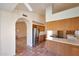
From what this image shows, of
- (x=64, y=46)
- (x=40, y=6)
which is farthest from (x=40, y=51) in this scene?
(x=40, y=6)

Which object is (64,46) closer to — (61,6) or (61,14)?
(61,14)

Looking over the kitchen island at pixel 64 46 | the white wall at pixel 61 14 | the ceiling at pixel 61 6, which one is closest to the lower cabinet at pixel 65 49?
the kitchen island at pixel 64 46

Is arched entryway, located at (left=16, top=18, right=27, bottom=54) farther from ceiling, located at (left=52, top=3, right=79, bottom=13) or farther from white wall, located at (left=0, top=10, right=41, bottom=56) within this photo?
ceiling, located at (left=52, top=3, right=79, bottom=13)

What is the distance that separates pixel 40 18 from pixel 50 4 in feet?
0.92

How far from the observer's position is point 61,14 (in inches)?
63.0

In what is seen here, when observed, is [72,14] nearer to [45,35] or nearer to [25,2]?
[45,35]

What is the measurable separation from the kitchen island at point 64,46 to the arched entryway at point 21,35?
0.42m

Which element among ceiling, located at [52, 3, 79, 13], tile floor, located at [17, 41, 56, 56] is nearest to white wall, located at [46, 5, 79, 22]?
ceiling, located at [52, 3, 79, 13]

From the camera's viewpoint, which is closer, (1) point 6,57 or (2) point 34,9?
(1) point 6,57

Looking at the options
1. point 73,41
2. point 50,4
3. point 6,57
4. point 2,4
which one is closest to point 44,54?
point 73,41

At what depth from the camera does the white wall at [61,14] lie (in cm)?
153

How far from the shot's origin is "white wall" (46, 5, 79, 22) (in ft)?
5.02

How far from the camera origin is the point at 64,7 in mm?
1574

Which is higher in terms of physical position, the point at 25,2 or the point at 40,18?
the point at 25,2
